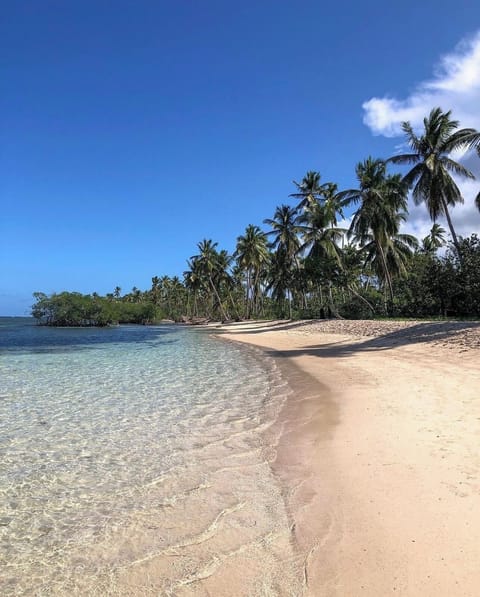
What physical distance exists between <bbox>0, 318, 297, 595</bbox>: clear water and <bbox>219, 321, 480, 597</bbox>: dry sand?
0.34m

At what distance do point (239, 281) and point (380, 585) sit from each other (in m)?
76.1

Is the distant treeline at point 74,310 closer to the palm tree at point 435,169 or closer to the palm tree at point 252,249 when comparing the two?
the palm tree at point 252,249

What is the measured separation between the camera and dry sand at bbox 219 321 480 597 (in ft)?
10.1

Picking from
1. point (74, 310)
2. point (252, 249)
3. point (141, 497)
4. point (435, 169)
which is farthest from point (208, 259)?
point (141, 497)

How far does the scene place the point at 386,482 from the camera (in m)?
4.60

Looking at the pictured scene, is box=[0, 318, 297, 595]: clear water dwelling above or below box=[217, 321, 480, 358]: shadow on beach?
below

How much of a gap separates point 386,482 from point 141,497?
2.82m

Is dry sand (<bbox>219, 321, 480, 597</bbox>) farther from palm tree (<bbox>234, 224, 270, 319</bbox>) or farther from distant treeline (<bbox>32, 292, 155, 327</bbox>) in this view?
distant treeline (<bbox>32, 292, 155, 327</bbox>)

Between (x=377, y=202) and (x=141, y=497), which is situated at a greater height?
(x=377, y=202)

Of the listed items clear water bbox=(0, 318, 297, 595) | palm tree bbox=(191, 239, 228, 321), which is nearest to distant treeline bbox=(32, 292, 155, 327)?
palm tree bbox=(191, 239, 228, 321)

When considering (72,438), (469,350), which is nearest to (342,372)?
(469,350)

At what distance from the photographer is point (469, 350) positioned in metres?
13.6

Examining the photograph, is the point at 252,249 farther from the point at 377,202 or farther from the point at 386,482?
the point at 386,482

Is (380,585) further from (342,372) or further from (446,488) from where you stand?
(342,372)
